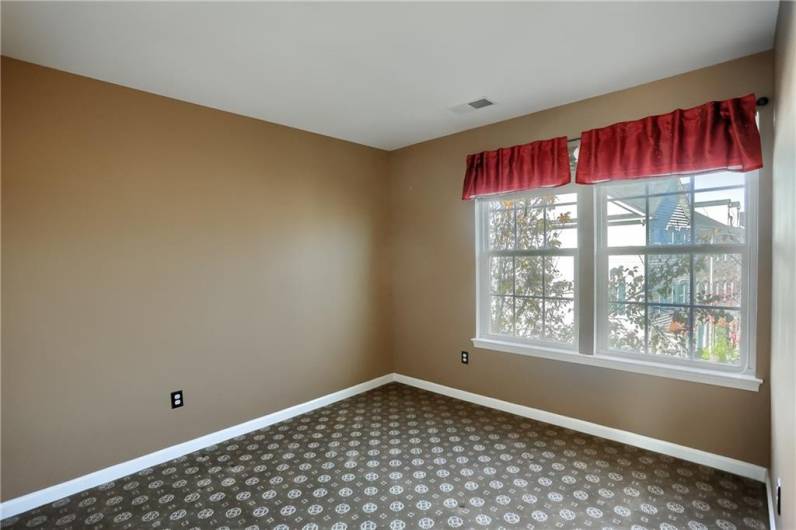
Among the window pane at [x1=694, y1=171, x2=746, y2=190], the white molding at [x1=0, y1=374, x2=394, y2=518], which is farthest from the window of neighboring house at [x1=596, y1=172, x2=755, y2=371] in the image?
the white molding at [x1=0, y1=374, x2=394, y2=518]

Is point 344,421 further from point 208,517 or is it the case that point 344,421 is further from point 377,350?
point 208,517

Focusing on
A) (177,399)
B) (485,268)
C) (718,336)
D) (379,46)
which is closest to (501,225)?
(485,268)

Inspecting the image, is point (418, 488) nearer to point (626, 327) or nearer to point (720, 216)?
point (626, 327)

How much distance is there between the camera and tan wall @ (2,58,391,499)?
2.27m

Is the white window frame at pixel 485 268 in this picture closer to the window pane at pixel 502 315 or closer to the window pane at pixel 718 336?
the window pane at pixel 502 315

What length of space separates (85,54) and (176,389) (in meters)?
2.10

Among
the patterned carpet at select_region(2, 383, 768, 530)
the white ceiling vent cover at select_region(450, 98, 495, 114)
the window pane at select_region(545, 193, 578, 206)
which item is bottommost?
the patterned carpet at select_region(2, 383, 768, 530)

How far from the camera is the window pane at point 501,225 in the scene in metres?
3.55

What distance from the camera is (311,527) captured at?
206 centimetres

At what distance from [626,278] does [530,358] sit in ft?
3.17

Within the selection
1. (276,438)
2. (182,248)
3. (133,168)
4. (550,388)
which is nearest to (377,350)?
(276,438)

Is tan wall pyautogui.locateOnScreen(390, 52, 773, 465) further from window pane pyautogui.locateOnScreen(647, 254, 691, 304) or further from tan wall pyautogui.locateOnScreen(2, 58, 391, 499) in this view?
tan wall pyautogui.locateOnScreen(2, 58, 391, 499)

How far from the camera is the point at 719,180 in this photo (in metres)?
2.51

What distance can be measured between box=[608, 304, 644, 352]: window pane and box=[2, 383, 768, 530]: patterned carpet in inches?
27.3
